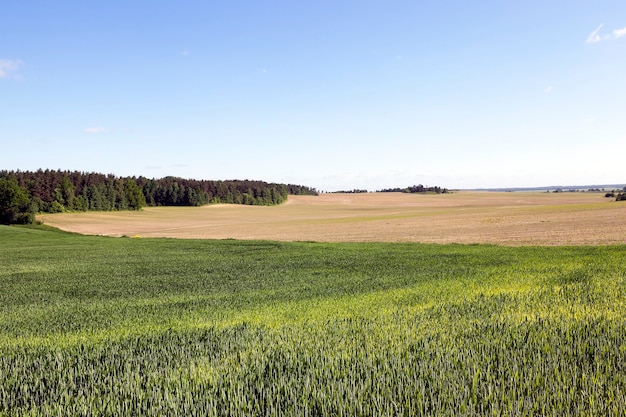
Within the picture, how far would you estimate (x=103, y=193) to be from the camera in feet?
333

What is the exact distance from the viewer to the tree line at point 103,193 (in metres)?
75.4


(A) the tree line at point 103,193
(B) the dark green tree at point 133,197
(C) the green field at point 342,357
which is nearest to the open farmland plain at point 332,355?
(C) the green field at point 342,357

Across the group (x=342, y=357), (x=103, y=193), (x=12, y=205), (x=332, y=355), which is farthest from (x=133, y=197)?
(x=342, y=357)

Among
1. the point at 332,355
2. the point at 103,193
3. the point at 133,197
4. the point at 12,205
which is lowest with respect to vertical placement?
the point at 332,355

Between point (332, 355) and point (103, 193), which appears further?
point (103, 193)

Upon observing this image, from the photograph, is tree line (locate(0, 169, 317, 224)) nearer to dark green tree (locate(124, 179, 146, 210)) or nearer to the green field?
dark green tree (locate(124, 179, 146, 210))

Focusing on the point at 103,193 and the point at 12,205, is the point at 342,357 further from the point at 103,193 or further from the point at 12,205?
the point at 103,193

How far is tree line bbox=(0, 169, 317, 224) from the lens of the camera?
75438 millimetres

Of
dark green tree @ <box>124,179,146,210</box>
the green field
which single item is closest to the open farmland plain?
the green field

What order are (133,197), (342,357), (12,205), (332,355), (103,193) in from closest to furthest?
1. (342,357)
2. (332,355)
3. (12,205)
4. (103,193)
5. (133,197)

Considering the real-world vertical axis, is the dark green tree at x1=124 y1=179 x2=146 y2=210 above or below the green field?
above

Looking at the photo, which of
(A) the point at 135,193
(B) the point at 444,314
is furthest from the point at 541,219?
(A) the point at 135,193

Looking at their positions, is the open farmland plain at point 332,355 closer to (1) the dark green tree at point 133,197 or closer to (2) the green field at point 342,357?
(2) the green field at point 342,357

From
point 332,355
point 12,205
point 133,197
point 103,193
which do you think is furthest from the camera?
point 133,197
